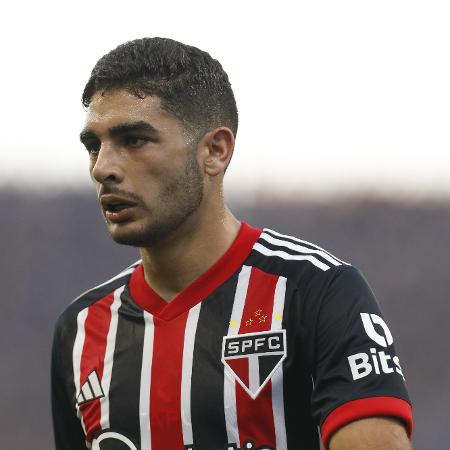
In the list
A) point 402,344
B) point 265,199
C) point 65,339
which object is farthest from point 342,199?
point 65,339

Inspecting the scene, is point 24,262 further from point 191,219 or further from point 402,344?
point 191,219

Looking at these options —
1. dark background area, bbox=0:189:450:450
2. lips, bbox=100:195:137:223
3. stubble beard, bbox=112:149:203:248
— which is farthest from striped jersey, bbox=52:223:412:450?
dark background area, bbox=0:189:450:450

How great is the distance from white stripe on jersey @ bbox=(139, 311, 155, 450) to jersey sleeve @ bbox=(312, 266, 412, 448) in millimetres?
406

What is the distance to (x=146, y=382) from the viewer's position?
2219 mm

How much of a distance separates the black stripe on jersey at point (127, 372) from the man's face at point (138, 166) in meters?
0.23

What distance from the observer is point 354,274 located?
82.8 inches

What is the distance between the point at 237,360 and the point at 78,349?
19.1 inches

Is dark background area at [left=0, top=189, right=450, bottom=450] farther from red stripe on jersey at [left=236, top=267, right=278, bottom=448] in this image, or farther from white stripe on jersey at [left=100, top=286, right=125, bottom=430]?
red stripe on jersey at [left=236, top=267, right=278, bottom=448]

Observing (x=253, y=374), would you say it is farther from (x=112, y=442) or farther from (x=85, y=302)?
(x=85, y=302)

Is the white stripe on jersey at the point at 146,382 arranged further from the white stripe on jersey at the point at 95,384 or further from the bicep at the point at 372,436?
the bicep at the point at 372,436

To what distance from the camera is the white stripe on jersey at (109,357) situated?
2244 mm

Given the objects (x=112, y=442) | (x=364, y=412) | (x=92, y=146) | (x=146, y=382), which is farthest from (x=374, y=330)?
(x=92, y=146)

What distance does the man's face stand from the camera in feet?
7.03

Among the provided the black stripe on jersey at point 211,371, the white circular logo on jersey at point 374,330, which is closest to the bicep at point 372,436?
the white circular logo on jersey at point 374,330
